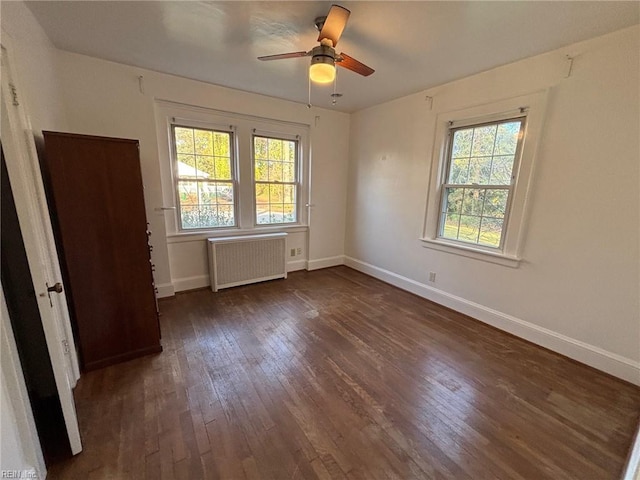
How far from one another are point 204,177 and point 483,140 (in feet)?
10.8

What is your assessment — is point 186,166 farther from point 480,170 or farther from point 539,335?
point 539,335

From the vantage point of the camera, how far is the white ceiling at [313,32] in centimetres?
173

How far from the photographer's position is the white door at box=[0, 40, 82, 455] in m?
1.17

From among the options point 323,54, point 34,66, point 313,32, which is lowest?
point 34,66

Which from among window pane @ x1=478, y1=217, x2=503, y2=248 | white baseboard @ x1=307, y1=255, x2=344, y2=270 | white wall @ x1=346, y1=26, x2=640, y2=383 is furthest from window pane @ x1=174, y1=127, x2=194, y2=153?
window pane @ x1=478, y1=217, x2=503, y2=248

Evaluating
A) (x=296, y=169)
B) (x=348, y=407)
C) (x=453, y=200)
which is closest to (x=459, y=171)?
(x=453, y=200)

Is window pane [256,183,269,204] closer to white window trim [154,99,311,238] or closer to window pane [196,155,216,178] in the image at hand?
white window trim [154,99,311,238]

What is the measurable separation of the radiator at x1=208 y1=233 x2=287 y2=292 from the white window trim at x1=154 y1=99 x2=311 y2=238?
0.21 meters

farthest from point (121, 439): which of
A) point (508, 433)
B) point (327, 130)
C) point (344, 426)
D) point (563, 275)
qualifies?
point (327, 130)

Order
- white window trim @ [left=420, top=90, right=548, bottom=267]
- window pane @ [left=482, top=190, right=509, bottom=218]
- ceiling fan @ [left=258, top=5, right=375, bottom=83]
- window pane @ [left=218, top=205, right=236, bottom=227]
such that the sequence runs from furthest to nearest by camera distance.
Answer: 1. window pane @ [left=218, top=205, right=236, bottom=227]
2. window pane @ [left=482, top=190, right=509, bottom=218]
3. white window trim @ [left=420, top=90, right=548, bottom=267]
4. ceiling fan @ [left=258, top=5, right=375, bottom=83]

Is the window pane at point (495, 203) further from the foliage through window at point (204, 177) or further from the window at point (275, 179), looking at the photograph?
the foliage through window at point (204, 177)

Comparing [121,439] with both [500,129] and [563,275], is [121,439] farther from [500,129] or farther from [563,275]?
[500,129]

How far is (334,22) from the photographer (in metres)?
1.66

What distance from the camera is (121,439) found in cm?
146
